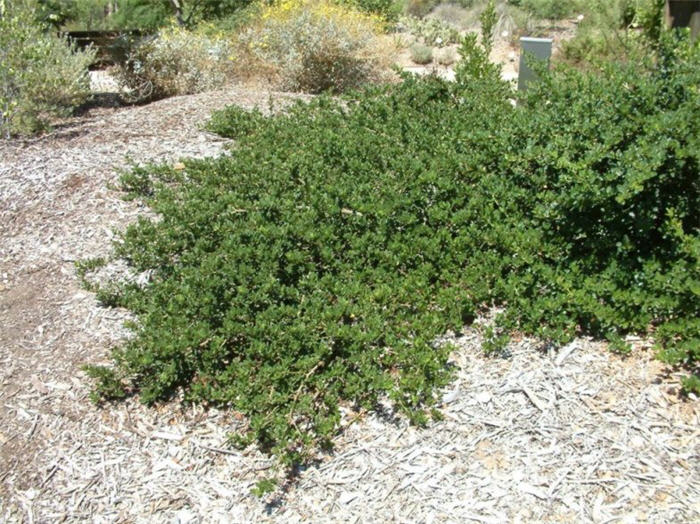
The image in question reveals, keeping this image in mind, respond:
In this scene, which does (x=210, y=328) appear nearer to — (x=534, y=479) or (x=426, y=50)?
(x=534, y=479)

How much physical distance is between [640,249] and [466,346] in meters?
1.07

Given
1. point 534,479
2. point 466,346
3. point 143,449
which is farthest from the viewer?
point 466,346

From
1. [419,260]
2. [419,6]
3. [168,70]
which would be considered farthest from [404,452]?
[419,6]

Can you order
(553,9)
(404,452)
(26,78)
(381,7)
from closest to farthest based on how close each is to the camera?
(404,452) → (26,78) → (381,7) → (553,9)

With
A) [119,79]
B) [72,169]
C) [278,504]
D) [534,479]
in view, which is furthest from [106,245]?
[119,79]

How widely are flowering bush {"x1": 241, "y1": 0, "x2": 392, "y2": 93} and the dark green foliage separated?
519 centimetres

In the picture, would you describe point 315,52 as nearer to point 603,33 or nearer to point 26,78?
point 26,78

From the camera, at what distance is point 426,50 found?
51.4ft

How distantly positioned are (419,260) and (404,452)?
1.28 m

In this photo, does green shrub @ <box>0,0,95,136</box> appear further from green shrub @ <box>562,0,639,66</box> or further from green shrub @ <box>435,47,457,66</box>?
green shrub @ <box>435,47,457,66</box>

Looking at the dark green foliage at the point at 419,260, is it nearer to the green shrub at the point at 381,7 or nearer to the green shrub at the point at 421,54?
the green shrub at the point at 421,54

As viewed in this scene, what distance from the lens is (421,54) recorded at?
614 inches

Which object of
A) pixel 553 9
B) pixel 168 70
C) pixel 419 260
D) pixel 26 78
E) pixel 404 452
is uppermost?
pixel 26 78

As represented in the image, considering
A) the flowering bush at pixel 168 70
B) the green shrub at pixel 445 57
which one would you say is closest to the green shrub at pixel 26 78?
the flowering bush at pixel 168 70
